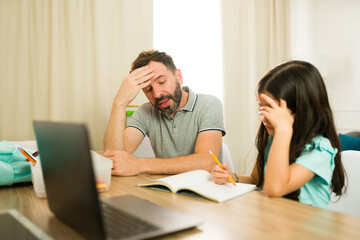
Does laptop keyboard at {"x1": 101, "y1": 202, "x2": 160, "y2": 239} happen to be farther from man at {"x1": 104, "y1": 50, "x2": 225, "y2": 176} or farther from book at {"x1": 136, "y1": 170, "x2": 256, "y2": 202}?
man at {"x1": 104, "y1": 50, "x2": 225, "y2": 176}

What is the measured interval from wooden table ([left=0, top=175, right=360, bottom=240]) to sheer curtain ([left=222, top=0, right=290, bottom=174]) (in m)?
2.66

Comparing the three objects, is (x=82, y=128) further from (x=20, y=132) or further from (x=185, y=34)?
(x=185, y=34)

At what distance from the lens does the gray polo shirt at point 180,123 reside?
1.76 metres

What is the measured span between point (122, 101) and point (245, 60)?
2272 millimetres

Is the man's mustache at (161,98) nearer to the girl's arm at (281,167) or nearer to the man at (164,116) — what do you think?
the man at (164,116)

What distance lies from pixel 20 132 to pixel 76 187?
2329mm

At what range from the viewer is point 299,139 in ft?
3.60

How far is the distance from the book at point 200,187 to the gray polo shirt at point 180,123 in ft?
2.04

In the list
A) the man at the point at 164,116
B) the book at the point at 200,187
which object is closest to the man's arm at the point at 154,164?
the man at the point at 164,116

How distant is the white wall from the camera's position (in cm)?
330

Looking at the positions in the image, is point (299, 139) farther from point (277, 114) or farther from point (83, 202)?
point (83, 202)

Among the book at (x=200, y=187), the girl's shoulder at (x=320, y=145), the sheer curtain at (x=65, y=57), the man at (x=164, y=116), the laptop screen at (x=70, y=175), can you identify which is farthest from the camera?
the sheer curtain at (x=65, y=57)

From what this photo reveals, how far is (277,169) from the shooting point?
970 mm

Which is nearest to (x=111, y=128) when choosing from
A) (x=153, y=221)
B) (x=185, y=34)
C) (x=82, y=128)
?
(x=153, y=221)
